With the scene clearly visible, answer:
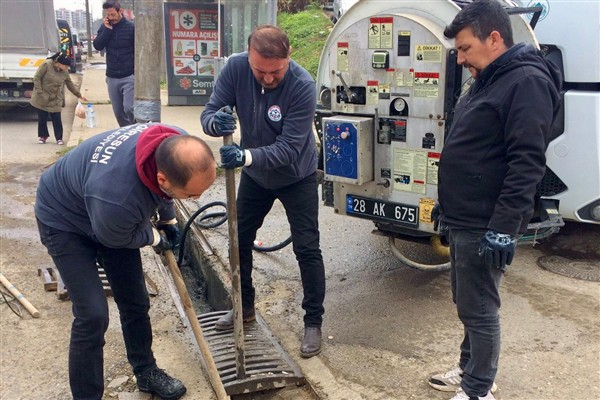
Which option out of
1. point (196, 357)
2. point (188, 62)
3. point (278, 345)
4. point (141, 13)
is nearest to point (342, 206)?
point (278, 345)

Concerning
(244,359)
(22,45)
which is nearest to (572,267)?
(244,359)

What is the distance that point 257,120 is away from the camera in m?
3.42

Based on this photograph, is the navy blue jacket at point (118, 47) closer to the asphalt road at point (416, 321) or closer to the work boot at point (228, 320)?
the asphalt road at point (416, 321)

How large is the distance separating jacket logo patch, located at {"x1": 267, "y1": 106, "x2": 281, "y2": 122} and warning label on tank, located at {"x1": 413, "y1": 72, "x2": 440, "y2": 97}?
3.18ft

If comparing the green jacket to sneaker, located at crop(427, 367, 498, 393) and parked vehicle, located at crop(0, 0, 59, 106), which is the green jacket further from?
sneaker, located at crop(427, 367, 498, 393)

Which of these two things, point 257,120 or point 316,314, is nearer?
point 257,120

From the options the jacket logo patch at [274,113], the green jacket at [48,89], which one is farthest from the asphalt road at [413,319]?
the green jacket at [48,89]

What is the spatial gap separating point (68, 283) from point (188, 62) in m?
10.9

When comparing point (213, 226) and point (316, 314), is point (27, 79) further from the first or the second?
point (316, 314)

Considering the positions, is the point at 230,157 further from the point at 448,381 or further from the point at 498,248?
the point at 448,381

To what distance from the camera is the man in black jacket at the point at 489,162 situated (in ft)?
8.29

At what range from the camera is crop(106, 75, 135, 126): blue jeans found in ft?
25.7

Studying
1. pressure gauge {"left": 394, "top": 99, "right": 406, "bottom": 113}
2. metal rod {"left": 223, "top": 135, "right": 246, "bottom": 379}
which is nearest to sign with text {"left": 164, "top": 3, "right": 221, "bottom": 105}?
pressure gauge {"left": 394, "top": 99, "right": 406, "bottom": 113}

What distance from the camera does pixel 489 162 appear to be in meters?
2.66
